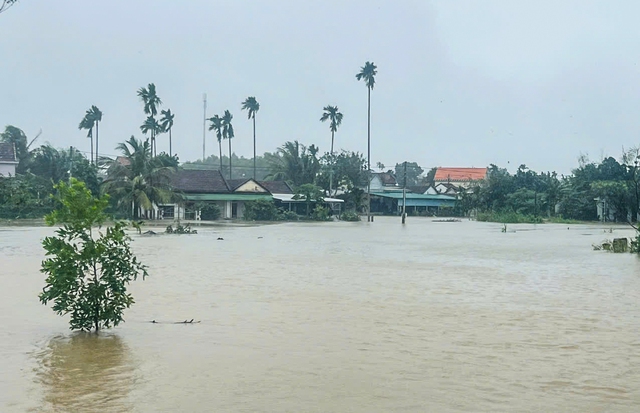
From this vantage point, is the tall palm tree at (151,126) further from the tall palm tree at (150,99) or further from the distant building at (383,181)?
the distant building at (383,181)

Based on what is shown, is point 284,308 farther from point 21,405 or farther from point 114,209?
point 114,209

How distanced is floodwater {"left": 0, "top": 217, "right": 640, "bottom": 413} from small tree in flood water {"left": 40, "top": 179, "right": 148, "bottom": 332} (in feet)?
1.35

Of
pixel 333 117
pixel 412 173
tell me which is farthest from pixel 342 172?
pixel 412 173

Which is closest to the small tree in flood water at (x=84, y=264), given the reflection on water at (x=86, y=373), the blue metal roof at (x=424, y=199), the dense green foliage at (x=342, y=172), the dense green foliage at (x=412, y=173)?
the reflection on water at (x=86, y=373)

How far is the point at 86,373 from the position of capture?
316 inches

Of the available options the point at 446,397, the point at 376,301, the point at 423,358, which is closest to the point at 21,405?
the point at 446,397

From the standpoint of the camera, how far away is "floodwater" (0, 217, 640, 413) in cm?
718

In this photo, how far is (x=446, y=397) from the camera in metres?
7.23

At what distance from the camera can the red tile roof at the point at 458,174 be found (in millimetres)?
102688

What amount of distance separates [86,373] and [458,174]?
99.6 m

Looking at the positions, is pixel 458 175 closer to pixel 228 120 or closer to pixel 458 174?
pixel 458 174

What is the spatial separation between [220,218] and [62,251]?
4861cm

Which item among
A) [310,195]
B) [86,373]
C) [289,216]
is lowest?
[86,373]

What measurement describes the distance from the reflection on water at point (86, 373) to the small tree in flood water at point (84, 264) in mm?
399
